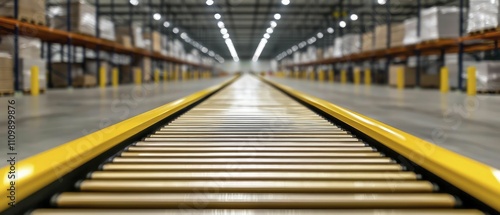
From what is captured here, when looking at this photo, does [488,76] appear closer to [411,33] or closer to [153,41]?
[411,33]

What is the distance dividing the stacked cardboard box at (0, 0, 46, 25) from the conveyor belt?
704cm

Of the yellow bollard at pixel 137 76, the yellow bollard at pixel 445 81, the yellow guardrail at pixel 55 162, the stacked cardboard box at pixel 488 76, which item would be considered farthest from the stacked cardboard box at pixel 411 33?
the yellow bollard at pixel 137 76

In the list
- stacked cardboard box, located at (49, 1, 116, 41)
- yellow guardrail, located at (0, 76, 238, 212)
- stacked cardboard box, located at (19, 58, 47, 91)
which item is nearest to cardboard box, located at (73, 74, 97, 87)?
stacked cardboard box, located at (49, 1, 116, 41)

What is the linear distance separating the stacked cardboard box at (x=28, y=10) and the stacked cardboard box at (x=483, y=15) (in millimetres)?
9833

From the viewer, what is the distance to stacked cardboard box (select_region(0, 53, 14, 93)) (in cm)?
809

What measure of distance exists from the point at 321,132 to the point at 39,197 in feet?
8.64

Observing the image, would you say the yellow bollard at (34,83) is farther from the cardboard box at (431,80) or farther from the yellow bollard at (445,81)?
the cardboard box at (431,80)

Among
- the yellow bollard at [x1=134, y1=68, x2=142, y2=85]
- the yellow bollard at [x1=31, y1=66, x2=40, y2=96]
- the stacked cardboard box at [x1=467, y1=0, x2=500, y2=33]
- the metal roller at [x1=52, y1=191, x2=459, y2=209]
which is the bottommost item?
the metal roller at [x1=52, y1=191, x2=459, y2=209]

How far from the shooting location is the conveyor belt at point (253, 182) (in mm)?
1756

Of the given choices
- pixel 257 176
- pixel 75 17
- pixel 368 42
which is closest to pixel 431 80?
pixel 368 42

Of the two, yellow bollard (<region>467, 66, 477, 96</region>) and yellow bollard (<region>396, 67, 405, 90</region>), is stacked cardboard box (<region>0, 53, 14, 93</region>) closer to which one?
yellow bollard (<region>467, 66, 477, 96</region>)

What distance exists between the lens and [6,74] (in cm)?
824

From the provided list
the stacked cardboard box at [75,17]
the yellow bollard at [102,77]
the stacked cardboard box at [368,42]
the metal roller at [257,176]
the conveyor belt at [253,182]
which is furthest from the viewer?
the stacked cardboard box at [368,42]

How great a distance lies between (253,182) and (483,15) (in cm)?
840
